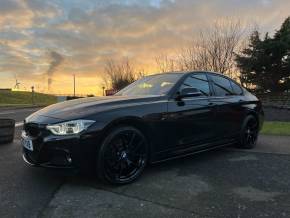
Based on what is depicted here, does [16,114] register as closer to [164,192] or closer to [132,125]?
[132,125]

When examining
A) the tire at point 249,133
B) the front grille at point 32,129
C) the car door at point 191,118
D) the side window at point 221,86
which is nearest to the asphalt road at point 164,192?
the car door at point 191,118

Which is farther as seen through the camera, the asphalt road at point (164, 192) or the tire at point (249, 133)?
the tire at point (249, 133)

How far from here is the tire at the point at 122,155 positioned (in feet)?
14.8

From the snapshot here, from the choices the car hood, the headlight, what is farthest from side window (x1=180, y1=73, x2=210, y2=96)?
the headlight

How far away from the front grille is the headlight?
246 mm

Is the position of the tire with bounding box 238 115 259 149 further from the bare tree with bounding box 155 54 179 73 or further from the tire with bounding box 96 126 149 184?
the bare tree with bounding box 155 54 179 73

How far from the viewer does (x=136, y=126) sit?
4.95m

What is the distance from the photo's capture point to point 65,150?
14.2 ft

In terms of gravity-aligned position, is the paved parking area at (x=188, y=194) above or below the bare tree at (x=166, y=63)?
below

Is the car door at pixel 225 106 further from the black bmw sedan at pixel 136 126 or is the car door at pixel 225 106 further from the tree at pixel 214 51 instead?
the tree at pixel 214 51

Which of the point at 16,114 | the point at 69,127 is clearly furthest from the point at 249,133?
the point at 16,114

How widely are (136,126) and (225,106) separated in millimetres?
2008

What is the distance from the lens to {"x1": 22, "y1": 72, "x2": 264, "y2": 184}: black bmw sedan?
4.40m

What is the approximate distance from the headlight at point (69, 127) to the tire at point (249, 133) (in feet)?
11.1
